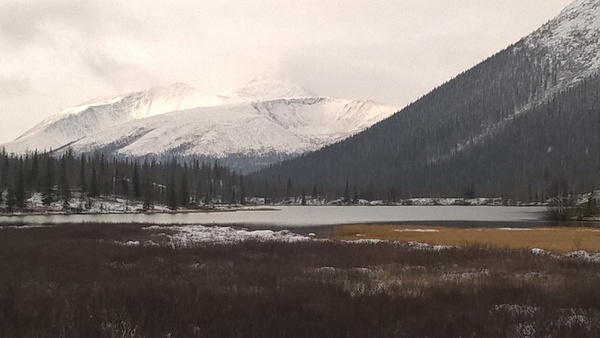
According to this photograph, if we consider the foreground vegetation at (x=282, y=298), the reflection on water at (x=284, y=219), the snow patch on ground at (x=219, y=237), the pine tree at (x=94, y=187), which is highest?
the pine tree at (x=94, y=187)

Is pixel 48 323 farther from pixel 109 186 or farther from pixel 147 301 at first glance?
pixel 109 186

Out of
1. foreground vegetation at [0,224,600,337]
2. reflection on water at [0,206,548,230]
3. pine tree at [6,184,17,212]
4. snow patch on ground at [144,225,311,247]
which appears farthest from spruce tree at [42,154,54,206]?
foreground vegetation at [0,224,600,337]

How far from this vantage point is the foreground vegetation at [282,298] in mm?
10961

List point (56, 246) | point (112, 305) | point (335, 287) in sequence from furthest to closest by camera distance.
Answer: point (56, 246) → point (335, 287) → point (112, 305)

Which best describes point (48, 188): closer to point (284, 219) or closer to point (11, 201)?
point (11, 201)

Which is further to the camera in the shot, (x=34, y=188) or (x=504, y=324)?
(x=34, y=188)

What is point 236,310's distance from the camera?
41.3 ft

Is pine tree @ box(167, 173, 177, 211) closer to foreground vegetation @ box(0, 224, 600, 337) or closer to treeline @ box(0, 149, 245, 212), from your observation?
treeline @ box(0, 149, 245, 212)

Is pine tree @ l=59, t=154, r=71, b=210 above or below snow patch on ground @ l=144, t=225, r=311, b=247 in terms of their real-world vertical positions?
above

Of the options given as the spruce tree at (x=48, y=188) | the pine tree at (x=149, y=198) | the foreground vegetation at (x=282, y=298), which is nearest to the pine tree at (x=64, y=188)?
the spruce tree at (x=48, y=188)

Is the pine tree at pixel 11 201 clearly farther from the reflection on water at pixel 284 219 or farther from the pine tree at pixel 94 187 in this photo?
the pine tree at pixel 94 187

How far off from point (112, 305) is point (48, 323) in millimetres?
2195

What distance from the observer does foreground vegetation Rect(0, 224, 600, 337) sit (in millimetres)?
10961

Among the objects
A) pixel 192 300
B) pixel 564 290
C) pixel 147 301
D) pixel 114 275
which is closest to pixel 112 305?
pixel 147 301
